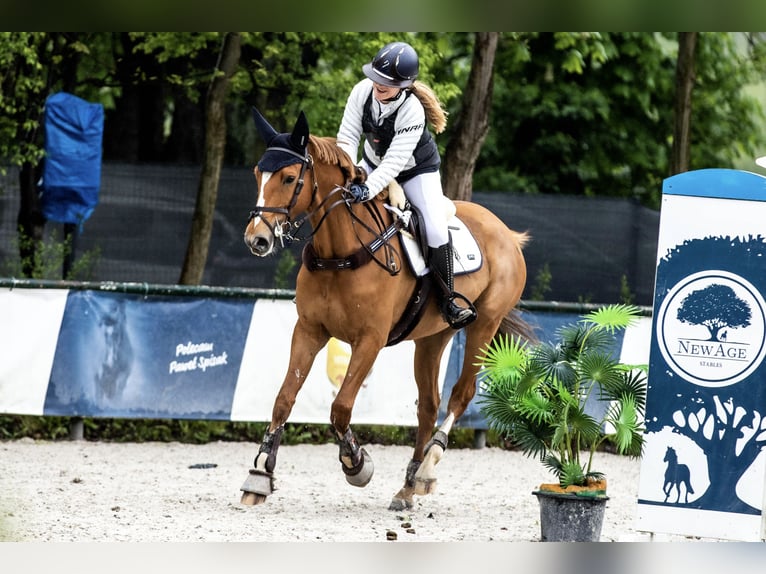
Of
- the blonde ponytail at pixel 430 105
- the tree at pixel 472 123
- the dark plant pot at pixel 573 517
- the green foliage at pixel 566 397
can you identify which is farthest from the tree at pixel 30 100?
the dark plant pot at pixel 573 517

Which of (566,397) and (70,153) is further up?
(70,153)

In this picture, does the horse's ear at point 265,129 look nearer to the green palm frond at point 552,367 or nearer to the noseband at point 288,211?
the noseband at point 288,211

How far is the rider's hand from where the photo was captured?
25.6ft

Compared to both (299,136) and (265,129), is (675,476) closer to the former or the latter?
(299,136)

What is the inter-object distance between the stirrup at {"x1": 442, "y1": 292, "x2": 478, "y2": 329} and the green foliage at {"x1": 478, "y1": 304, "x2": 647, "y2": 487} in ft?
3.65

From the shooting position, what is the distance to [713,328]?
7074mm

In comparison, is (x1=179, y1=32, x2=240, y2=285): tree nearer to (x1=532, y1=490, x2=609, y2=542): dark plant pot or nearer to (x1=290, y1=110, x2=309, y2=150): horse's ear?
(x1=290, y1=110, x2=309, y2=150): horse's ear

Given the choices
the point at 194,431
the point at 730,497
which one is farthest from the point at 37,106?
the point at 730,497

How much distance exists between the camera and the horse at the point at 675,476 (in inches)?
280

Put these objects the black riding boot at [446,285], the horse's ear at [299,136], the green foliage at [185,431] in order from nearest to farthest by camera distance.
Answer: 1. the horse's ear at [299,136]
2. the black riding boot at [446,285]
3. the green foliage at [185,431]

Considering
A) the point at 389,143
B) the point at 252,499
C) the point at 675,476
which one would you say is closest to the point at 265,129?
the point at 389,143

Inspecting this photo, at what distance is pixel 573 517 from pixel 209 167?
8594 millimetres

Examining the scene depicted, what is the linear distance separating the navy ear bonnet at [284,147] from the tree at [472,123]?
21.1 ft

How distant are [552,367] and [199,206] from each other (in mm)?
8328
